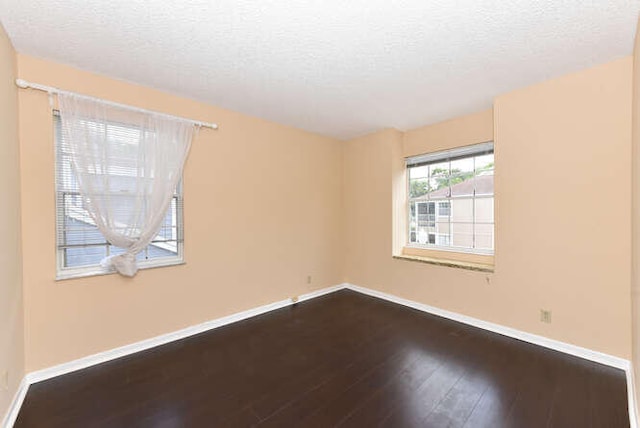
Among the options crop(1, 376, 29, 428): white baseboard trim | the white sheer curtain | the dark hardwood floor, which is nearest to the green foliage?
the dark hardwood floor

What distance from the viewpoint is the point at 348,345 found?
2578 mm

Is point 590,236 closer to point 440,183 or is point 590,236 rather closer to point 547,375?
point 547,375

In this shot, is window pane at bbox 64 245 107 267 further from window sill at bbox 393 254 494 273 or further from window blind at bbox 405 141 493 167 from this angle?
window blind at bbox 405 141 493 167

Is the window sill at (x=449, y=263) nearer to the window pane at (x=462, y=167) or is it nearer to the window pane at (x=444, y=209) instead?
the window pane at (x=444, y=209)

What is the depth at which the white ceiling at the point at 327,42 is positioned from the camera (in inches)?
63.5

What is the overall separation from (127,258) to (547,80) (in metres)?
4.19

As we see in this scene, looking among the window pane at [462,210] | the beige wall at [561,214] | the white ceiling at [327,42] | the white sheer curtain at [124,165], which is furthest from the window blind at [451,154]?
the white sheer curtain at [124,165]

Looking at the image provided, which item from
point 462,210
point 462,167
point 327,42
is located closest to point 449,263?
point 462,210

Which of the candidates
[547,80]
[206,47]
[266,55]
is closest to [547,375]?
[547,80]

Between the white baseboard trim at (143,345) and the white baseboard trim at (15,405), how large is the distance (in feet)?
0.28

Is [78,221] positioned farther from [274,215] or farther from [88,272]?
[274,215]

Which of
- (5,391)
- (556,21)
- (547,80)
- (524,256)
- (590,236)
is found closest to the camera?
(5,391)

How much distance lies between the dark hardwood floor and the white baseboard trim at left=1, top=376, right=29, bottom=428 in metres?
0.04

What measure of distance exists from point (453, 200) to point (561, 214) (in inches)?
47.6
